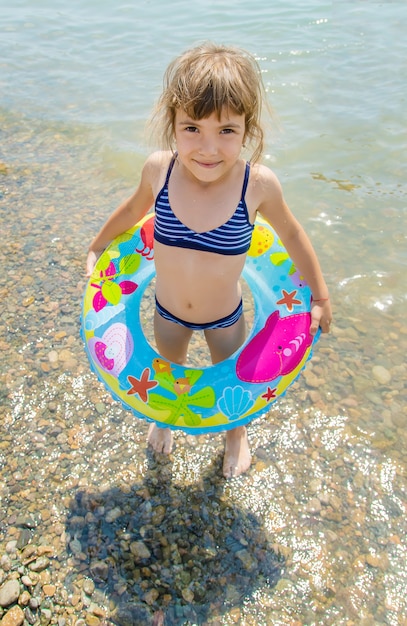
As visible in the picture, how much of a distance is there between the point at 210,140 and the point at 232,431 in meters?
1.41

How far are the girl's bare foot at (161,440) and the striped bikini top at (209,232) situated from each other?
1.00 metres

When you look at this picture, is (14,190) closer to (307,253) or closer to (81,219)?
(81,219)

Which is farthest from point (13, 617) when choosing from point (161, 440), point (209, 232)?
point (209, 232)

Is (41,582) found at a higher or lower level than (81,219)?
lower

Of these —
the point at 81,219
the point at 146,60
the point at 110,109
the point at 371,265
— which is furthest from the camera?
the point at 146,60

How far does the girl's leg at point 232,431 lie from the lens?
2.55m

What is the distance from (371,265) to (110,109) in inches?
162

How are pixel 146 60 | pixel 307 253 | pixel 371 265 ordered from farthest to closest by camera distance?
pixel 146 60
pixel 371 265
pixel 307 253

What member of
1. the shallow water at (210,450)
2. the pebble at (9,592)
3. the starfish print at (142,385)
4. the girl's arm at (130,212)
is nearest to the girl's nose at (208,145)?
the girl's arm at (130,212)

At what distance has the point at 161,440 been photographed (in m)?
2.69

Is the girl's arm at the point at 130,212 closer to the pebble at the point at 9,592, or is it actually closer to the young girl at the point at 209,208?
the young girl at the point at 209,208

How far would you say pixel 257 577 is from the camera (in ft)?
7.32

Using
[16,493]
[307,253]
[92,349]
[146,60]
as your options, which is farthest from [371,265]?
[146,60]

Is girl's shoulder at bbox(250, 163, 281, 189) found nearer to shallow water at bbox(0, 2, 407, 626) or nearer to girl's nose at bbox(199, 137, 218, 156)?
girl's nose at bbox(199, 137, 218, 156)
